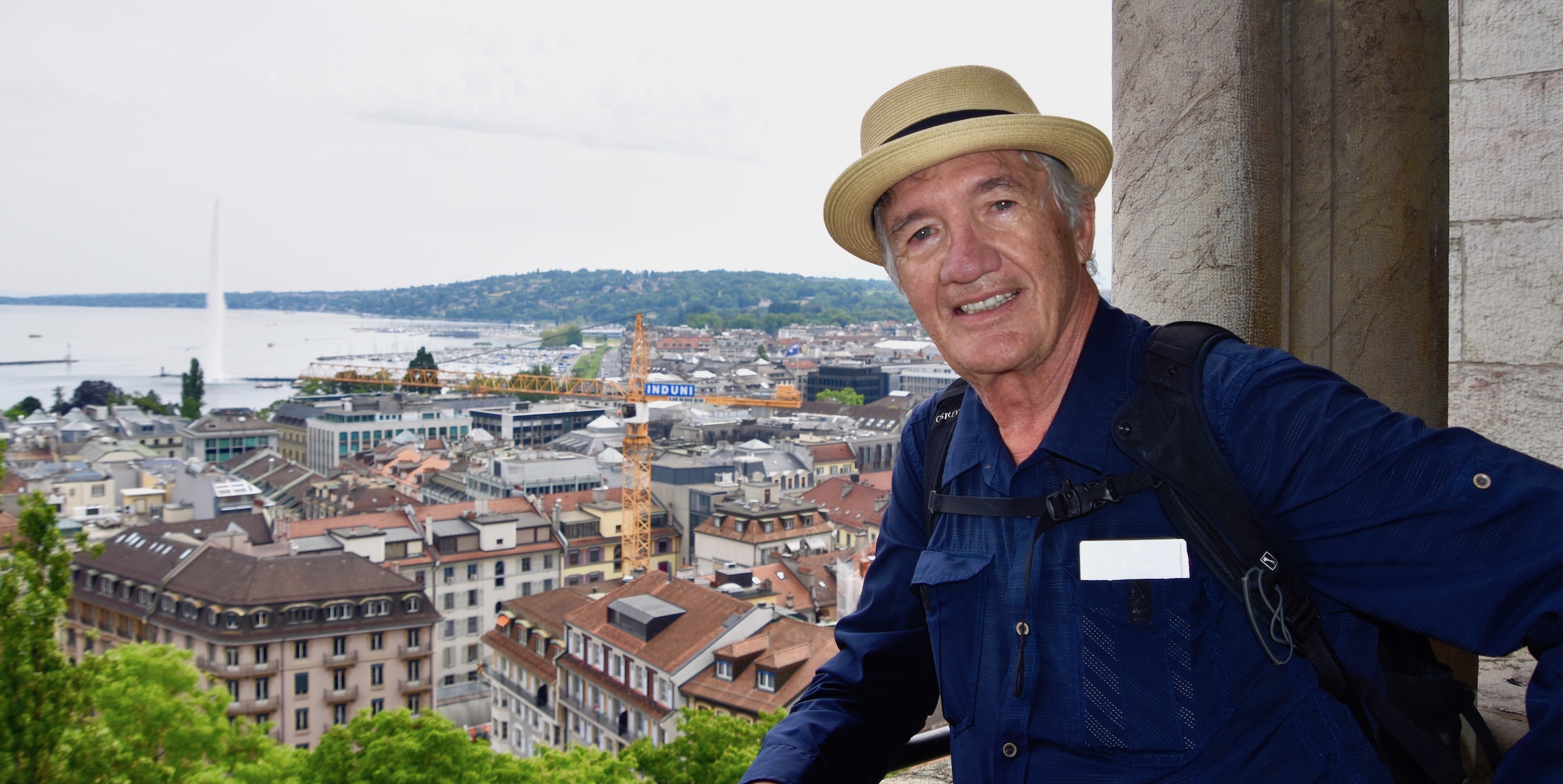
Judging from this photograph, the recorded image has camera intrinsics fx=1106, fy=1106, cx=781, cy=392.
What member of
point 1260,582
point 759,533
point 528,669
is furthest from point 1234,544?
point 759,533

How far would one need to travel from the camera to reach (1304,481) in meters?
0.67

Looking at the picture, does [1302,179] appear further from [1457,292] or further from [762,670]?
[762,670]

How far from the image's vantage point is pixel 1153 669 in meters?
0.74

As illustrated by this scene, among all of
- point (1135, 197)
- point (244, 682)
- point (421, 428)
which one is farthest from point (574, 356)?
point (1135, 197)

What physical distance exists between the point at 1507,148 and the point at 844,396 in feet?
154

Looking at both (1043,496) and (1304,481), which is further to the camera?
(1043,496)

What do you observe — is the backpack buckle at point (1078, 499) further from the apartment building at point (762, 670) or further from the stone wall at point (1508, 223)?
the apartment building at point (762, 670)

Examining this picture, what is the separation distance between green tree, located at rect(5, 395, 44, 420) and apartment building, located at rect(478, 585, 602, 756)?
28.8 metres

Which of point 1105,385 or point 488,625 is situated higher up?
point 1105,385

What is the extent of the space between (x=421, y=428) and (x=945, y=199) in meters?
40.2

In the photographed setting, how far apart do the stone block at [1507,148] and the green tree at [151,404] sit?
44.3 meters

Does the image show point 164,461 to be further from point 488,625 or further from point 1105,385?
→ point 1105,385

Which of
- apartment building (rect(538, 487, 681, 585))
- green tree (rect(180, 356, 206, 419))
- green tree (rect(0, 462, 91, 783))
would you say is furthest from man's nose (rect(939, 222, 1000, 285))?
green tree (rect(180, 356, 206, 419))

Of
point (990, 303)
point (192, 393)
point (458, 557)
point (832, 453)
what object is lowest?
point (458, 557)
